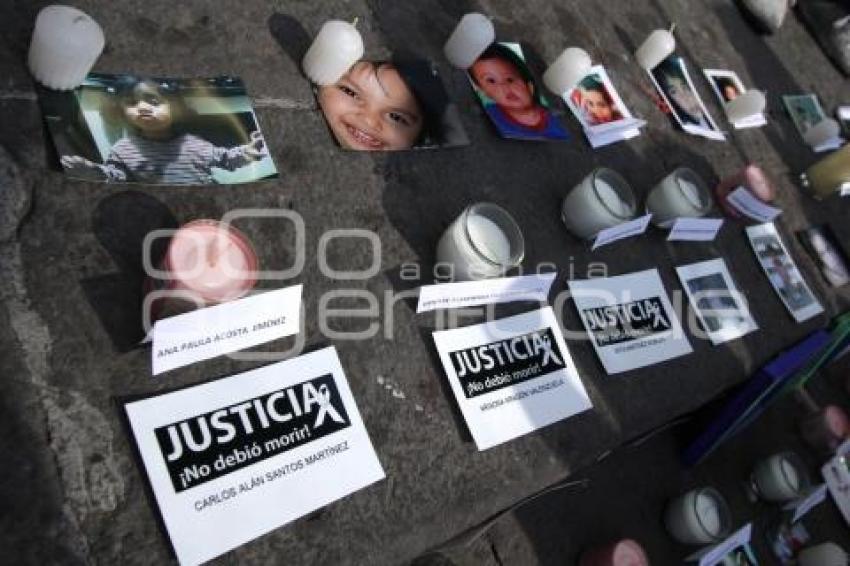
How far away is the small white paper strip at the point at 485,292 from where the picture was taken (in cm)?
78

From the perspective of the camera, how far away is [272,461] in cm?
63

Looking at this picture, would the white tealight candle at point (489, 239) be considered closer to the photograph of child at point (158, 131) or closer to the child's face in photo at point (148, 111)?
the photograph of child at point (158, 131)

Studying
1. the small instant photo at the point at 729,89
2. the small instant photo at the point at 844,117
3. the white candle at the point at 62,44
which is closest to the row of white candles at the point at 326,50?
the white candle at the point at 62,44

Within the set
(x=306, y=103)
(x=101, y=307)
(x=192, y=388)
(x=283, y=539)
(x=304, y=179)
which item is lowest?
(x=283, y=539)

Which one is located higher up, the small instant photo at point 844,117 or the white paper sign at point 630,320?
the small instant photo at point 844,117

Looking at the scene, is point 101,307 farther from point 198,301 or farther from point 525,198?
point 525,198

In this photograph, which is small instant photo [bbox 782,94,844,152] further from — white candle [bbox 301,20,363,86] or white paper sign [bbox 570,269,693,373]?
white candle [bbox 301,20,363,86]

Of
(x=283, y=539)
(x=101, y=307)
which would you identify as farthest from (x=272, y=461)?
(x=101, y=307)

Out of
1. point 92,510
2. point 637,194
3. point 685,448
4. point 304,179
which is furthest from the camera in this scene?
point 685,448

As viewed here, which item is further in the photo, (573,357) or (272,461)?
(573,357)

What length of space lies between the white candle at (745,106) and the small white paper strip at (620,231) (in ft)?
1.94

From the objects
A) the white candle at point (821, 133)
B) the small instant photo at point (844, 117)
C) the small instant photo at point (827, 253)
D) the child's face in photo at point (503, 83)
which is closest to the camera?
the child's face in photo at point (503, 83)

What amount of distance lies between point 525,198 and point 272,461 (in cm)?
55

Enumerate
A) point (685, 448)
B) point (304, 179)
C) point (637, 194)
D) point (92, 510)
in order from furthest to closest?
point (685, 448) → point (637, 194) → point (304, 179) → point (92, 510)
